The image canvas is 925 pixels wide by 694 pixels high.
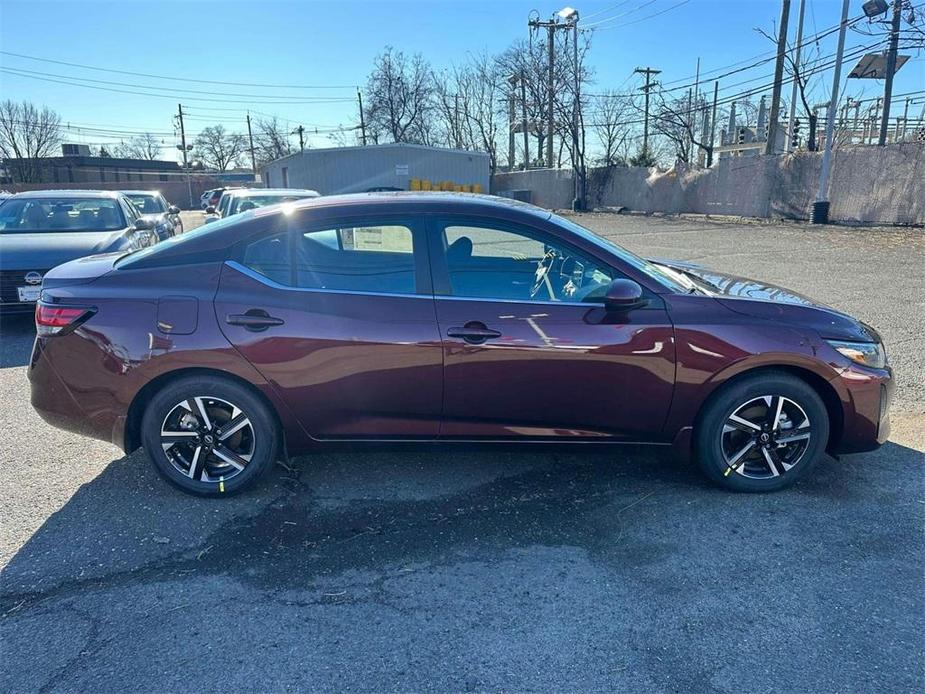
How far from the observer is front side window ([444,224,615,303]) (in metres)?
3.26

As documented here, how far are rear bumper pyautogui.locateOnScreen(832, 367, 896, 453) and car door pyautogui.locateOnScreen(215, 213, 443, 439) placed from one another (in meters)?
2.28

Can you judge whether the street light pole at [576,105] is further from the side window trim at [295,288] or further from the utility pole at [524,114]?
the side window trim at [295,288]

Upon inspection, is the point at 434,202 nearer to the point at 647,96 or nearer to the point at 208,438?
the point at 208,438

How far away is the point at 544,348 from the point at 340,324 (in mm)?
1102

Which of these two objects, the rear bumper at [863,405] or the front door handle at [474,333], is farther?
the rear bumper at [863,405]

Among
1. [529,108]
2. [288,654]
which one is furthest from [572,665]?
[529,108]

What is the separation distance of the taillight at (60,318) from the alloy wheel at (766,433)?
11.8 feet

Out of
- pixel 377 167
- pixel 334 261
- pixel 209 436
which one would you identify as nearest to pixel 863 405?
pixel 334 261

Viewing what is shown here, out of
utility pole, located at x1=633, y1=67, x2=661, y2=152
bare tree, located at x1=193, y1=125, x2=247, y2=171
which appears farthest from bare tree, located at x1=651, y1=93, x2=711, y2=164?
bare tree, located at x1=193, y1=125, x2=247, y2=171

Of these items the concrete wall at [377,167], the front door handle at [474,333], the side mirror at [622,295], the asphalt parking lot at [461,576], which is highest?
the concrete wall at [377,167]

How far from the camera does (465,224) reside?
11.0 ft

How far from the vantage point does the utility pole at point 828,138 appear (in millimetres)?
17516

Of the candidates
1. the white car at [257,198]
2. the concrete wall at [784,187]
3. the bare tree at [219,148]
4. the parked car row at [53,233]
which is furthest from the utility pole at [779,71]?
the bare tree at [219,148]

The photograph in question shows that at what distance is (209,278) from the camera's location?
323cm
